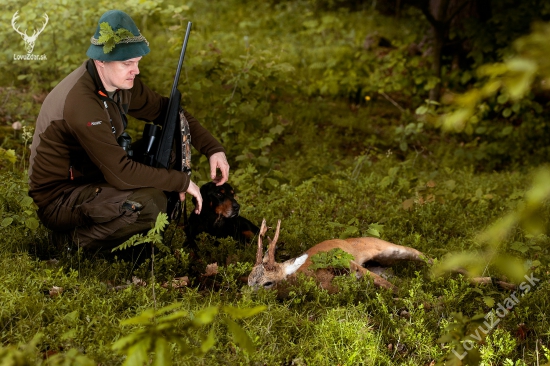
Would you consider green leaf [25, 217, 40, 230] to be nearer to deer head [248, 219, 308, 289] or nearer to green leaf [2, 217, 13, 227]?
green leaf [2, 217, 13, 227]

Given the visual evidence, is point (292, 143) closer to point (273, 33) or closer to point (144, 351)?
point (273, 33)

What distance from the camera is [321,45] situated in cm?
1120

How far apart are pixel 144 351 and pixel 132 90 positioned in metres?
3.16

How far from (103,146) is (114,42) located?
2.36ft

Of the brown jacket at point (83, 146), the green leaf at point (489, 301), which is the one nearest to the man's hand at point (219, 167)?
the brown jacket at point (83, 146)

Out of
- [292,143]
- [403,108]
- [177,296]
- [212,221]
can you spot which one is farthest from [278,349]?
[403,108]

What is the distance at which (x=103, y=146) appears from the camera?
12.1ft

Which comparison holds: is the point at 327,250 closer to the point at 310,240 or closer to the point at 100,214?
the point at 310,240

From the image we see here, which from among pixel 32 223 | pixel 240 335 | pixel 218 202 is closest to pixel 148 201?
pixel 218 202

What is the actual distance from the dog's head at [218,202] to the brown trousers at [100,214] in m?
0.56

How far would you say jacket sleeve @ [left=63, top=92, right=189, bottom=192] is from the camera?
12.0 ft

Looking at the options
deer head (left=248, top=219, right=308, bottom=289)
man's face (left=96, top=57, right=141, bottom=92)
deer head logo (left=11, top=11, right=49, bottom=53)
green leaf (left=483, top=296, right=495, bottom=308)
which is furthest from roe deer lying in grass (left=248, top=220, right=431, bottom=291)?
deer head logo (left=11, top=11, right=49, bottom=53)

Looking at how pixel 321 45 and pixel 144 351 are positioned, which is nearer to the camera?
pixel 144 351

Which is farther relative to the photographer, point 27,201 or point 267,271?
point 27,201
